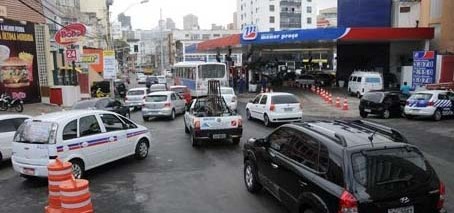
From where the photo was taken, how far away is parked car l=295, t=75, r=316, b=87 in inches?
1946

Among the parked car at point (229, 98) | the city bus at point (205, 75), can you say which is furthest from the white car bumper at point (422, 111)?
the city bus at point (205, 75)

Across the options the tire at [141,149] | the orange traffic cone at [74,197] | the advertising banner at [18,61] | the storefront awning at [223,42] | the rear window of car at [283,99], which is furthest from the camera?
the storefront awning at [223,42]

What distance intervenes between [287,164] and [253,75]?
42378 millimetres

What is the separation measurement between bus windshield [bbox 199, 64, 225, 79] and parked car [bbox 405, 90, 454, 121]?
50.4 feet

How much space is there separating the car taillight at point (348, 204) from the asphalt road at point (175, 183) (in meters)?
2.70

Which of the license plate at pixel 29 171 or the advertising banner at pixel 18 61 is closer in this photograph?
the license plate at pixel 29 171

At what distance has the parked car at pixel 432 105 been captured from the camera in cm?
2161

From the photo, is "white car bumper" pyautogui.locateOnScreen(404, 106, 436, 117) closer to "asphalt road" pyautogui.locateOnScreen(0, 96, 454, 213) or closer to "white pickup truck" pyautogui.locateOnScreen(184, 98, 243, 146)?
"asphalt road" pyautogui.locateOnScreen(0, 96, 454, 213)

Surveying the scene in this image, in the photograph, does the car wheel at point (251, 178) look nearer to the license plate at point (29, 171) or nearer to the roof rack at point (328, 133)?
the roof rack at point (328, 133)

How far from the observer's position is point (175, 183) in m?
10.4

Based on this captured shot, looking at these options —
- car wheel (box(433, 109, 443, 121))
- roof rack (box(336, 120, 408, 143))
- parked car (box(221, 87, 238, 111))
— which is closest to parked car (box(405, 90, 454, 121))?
car wheel (box(433, 109, 443, 121))

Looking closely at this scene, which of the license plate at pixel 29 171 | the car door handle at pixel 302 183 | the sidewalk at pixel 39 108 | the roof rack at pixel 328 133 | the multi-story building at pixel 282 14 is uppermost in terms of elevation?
the multi-story building at pixel 282 14

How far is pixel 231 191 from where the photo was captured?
31.0 feet

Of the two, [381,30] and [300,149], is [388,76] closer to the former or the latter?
[381,30]
